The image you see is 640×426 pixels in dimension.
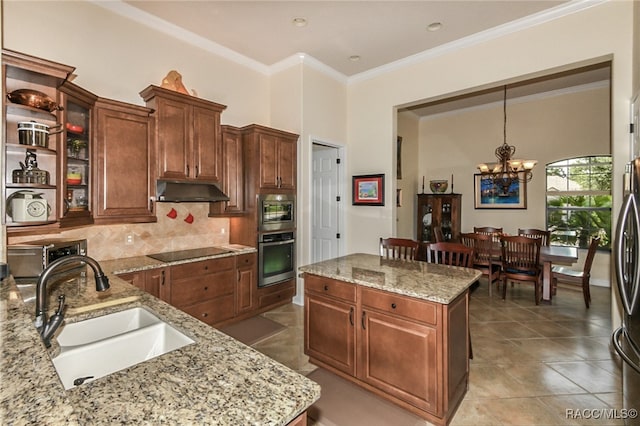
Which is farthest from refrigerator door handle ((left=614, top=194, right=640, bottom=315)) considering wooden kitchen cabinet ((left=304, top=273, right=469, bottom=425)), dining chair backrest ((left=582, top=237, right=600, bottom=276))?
dining chair backrest ((left=582, top=237, right=600, bottom=276))

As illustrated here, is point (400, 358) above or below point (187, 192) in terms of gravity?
below

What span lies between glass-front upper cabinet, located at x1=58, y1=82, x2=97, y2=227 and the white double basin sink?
133cm

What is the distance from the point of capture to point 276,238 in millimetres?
4125

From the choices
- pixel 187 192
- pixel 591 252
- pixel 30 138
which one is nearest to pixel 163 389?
pixel 30 138

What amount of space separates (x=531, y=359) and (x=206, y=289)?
3437 mm

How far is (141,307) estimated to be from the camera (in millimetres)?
1612

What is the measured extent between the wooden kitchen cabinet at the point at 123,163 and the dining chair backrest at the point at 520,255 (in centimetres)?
467

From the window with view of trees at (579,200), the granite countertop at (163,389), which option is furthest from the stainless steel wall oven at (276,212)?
the window with view of trees at (579,200)

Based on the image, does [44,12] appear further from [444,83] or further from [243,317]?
[444,83]

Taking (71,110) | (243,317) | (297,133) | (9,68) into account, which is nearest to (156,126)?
(71,110)

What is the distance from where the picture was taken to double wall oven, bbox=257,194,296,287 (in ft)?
13.0

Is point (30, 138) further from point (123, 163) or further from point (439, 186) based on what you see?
point (439, 186)

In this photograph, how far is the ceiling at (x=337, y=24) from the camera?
3.18 meters

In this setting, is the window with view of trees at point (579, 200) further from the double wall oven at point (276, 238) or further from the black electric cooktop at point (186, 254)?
the black electric cooktop at point (186, 254)
